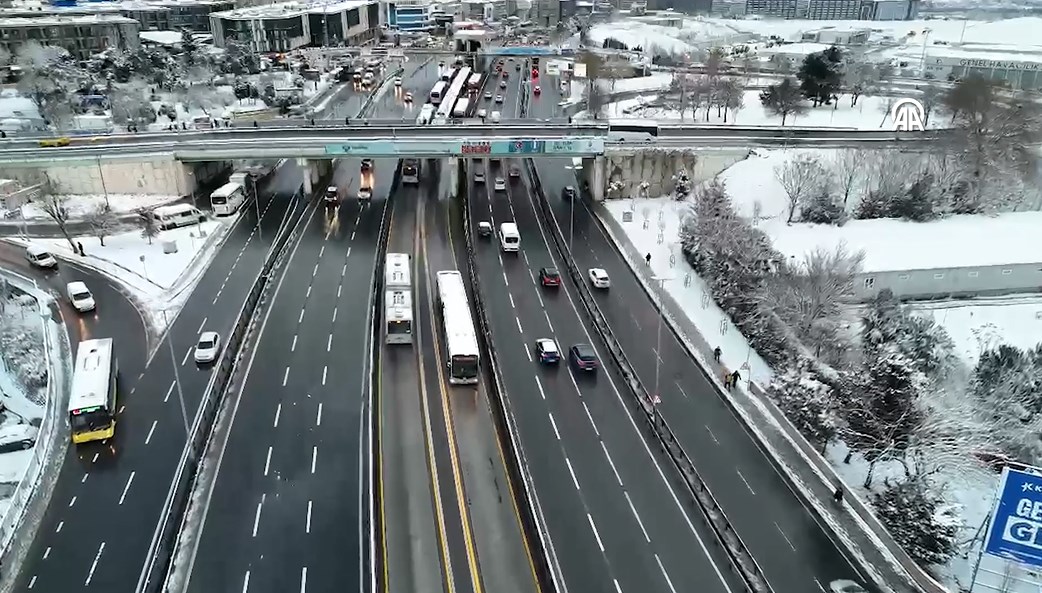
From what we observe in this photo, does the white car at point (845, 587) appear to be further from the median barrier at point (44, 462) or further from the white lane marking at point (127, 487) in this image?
the median barrier at point (44, 462)

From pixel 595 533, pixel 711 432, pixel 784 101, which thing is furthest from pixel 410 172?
pixel 595 533

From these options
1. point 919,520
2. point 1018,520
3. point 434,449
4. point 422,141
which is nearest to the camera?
point 1018,520

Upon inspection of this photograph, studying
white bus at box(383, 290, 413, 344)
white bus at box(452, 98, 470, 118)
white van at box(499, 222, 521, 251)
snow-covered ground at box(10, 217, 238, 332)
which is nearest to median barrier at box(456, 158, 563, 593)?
white bus at box(383, 290, 413, 344)

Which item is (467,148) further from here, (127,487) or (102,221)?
(127,487)

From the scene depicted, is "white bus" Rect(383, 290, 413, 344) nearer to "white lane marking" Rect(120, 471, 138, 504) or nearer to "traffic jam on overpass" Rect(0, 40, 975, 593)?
"traffic jam on overpass" Rect(0, 40, 975, 593)

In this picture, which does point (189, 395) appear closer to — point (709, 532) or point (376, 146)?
point (709, 532)

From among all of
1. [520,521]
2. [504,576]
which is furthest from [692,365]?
[504,576]

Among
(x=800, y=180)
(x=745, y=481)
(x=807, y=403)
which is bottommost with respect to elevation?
(x=745, y=481)
